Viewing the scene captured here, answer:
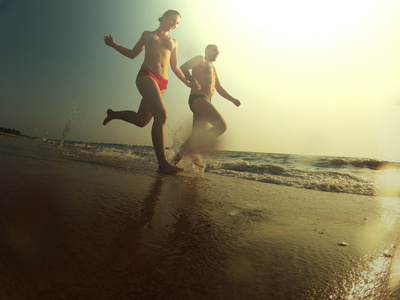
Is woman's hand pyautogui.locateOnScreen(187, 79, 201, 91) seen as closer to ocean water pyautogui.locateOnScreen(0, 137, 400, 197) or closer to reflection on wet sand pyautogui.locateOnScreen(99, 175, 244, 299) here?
ocean water pyautogui.locateOnScreen(0, 137, 400, 197)

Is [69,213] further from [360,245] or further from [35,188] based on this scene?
[360,245]

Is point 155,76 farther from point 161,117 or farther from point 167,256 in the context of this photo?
point 167,256

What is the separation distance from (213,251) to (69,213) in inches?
28.5

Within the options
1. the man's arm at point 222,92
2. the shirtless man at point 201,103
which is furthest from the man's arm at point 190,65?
the man's arm at point 222,92

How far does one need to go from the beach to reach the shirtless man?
298cm

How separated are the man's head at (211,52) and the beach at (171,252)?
12.4 ft

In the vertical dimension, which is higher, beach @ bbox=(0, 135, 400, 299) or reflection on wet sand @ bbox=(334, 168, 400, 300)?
reflection on wet sand @ bbox=(334, 168, 400, 300)

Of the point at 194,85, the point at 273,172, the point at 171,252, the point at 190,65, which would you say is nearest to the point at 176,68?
the point at 194,85

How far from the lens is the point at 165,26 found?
370 cm

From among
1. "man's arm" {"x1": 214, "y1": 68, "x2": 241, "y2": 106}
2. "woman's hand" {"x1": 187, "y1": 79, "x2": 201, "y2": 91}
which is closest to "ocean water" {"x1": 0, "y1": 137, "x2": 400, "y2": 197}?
"man's arm" {"x1": 214, "y1": 68, "x2": 241, "y2": 106}

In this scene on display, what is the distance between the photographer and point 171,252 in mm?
890

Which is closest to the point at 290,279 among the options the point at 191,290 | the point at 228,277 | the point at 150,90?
the point at 228,277

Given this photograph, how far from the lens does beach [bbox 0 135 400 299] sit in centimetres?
65

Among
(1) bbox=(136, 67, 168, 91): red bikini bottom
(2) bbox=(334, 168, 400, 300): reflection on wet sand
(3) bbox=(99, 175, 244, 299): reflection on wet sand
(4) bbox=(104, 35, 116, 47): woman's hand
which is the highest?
(4) bbox=(104, 35, 116, 47): woman's hand
